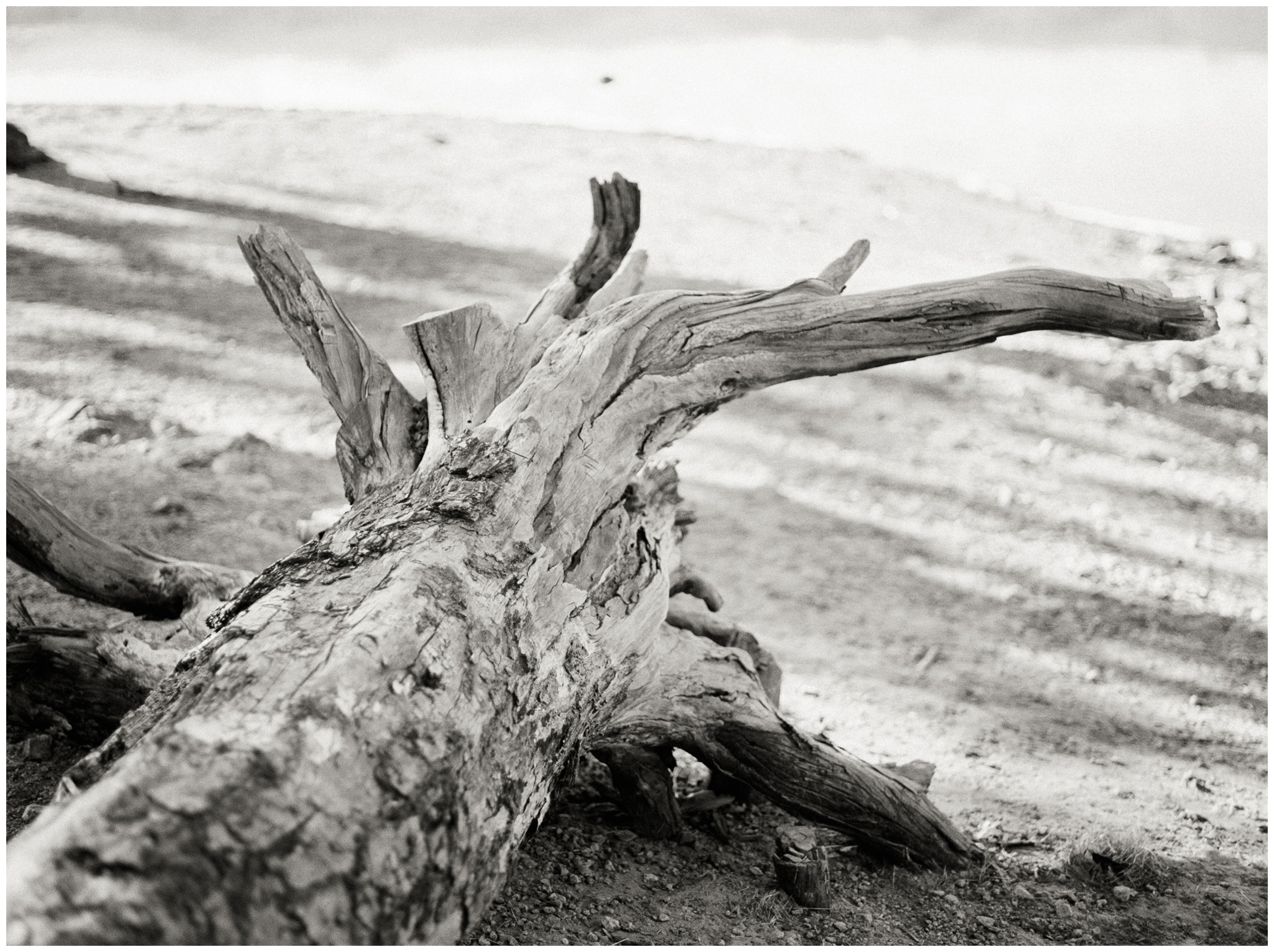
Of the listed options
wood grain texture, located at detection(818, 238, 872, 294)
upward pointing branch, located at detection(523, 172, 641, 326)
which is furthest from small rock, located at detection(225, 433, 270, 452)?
wood grain texture, located at detection(818, 238, 872, 294)

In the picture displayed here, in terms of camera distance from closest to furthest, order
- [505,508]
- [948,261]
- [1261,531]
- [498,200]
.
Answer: [505,508]
[1261,531]
[948,261]
[498,200]

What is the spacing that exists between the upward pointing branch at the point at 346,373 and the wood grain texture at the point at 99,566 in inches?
23.1

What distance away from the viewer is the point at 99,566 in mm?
3223

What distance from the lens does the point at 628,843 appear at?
297 cm

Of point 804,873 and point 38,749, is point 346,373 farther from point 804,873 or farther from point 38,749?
point 804,873

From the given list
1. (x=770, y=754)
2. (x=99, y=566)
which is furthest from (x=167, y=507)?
(x=770, y=754)

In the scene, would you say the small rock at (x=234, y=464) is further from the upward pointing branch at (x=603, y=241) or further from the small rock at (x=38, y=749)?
the upward pointing branch at (x=603, y=241)

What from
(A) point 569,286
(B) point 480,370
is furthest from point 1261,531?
(B) point 480,370

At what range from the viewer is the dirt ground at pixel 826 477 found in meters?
3.00

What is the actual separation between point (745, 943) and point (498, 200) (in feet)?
23.1

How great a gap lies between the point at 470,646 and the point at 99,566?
5.88 ft

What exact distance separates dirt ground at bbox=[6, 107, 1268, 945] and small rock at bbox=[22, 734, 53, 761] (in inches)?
1.1

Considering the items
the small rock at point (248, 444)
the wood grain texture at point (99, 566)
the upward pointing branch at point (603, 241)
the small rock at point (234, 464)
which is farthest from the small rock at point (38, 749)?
the small rock at point (248, 444)

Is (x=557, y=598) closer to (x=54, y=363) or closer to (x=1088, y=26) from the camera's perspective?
(x=54, y=363)
